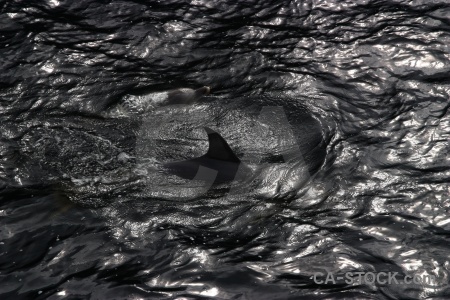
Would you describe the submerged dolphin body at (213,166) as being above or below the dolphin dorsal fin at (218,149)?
below

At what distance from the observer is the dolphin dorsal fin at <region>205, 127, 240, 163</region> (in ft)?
25.6

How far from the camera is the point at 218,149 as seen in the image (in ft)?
26.1

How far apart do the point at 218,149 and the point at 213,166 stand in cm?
26

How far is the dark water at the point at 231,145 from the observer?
7.05 meters

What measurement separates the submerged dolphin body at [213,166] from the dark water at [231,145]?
0.54 feet

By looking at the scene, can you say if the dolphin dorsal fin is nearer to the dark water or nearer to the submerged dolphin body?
the submerged dolphin body

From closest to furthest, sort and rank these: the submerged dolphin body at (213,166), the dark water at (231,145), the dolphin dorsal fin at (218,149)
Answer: the dark water at (231,145) < the dolphin dorsal fin at (218,149) < the submerged dolphin body at (213,166)

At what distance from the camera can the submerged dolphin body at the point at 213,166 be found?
26.1ft

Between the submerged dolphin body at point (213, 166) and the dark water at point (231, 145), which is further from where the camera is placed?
the submerged dolphin body at point (213, 166)

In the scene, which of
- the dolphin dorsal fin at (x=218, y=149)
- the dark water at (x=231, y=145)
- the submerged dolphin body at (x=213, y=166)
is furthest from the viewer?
the submerged dolphin body at (x=213, y=166)

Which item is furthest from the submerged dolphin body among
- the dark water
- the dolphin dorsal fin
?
the dark water

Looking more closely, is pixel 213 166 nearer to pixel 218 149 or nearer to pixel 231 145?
pixel 218 149

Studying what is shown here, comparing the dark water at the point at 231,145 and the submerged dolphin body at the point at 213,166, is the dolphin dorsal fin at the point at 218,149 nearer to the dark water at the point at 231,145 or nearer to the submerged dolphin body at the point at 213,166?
the submerged dolphin body at the point at 213,166

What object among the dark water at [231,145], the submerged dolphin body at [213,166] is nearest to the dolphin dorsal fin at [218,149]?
the submerged dolphin body at [213,166]
